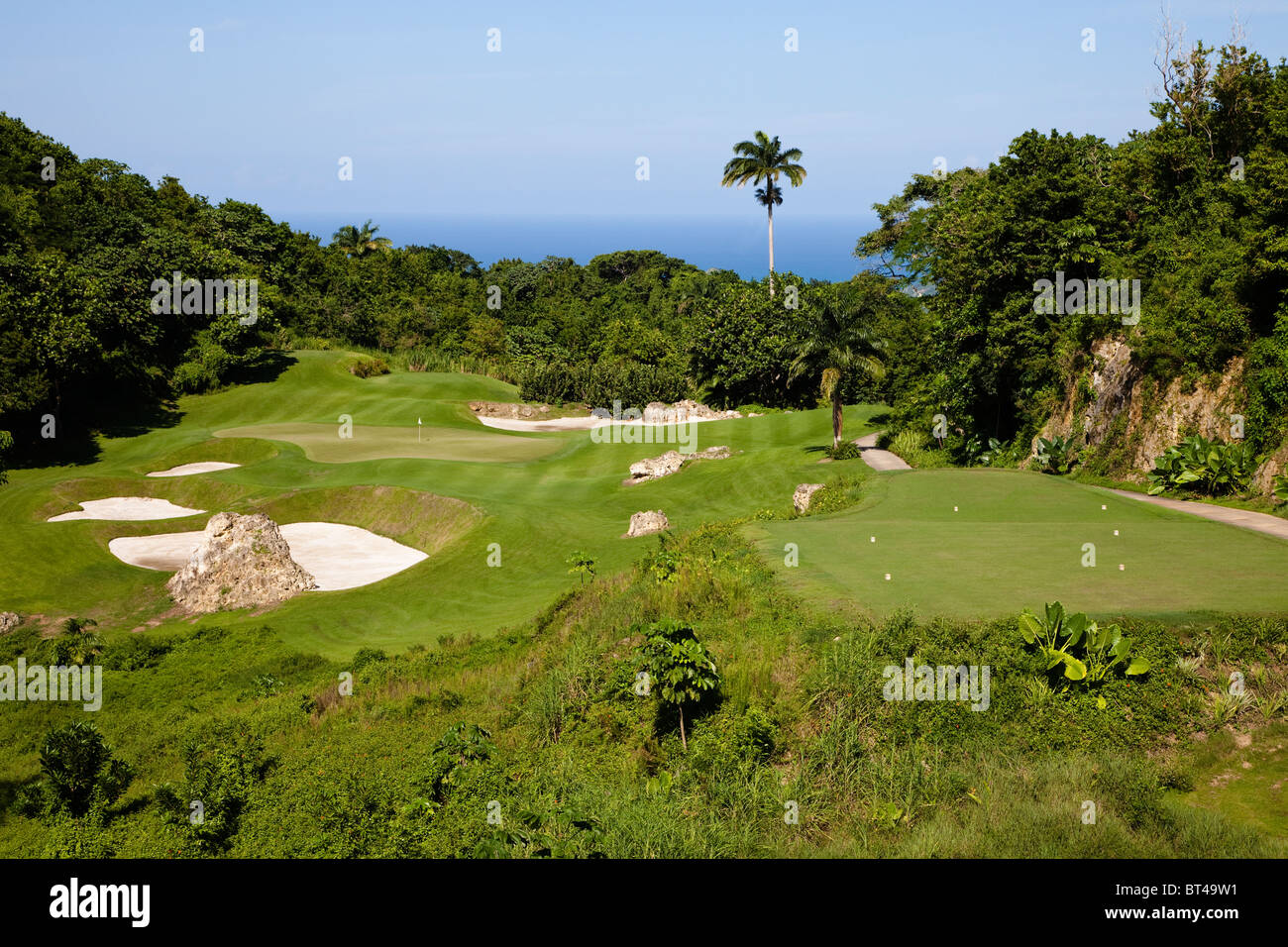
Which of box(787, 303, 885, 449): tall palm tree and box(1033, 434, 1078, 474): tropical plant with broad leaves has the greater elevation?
box(787, 303, 885, 449): tall palm tree

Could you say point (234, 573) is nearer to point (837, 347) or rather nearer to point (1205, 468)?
point (837, 347)

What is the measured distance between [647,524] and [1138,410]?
1668 cm

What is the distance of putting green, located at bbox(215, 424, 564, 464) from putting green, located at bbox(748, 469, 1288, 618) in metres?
29.3

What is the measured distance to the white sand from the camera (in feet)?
146

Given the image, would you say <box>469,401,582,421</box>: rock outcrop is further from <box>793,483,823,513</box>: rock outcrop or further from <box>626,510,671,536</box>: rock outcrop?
<box>793,483,823,513</box>: rock outcrop

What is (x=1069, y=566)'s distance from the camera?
612 inches

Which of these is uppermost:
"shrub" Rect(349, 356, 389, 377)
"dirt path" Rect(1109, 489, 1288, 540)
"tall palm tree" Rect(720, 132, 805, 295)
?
"tall palm tree" Rect(720, 132, 805, 295)

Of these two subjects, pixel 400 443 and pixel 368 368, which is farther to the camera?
pixel 368 368

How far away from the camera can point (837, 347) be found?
37.6 meters

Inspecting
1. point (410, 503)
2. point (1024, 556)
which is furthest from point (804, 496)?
point (410, 503)

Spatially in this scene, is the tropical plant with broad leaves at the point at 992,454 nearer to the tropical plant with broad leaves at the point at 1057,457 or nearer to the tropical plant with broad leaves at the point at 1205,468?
the tropical plant with broad leaves at the point at 1057,457

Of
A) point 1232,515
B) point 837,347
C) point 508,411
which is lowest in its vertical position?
point 1232,515

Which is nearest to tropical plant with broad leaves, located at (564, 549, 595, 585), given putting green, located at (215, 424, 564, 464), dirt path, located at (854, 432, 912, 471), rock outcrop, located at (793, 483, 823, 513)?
rock outcrop, located at (793, 483, 823, 513)
